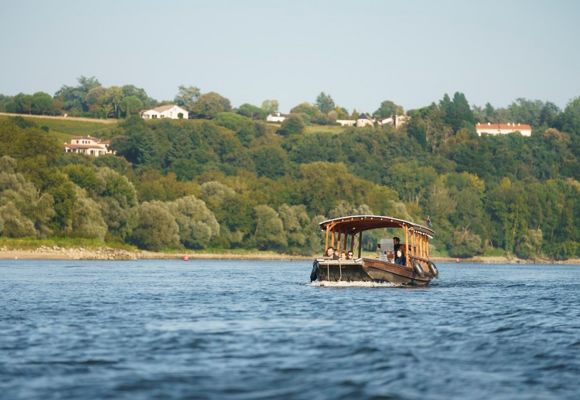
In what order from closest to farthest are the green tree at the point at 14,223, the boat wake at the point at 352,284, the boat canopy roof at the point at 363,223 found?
the boat wake at the point at 352,284, the boat canopy roof at the point at 363,223, the green tree at the point at 14,223

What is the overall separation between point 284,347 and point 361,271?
32956mm

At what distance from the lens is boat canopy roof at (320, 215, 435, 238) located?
71500 mm

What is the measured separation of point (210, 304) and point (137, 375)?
82.9ft

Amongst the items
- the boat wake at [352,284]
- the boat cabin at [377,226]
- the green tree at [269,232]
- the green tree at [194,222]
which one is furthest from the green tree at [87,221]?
the boat wake at [352,284]

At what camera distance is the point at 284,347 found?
3609 centimetres

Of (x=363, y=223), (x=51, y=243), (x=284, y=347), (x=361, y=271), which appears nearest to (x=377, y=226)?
(x=363, y=223)

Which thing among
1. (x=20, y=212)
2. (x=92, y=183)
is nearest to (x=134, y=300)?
(x=20, y=212)

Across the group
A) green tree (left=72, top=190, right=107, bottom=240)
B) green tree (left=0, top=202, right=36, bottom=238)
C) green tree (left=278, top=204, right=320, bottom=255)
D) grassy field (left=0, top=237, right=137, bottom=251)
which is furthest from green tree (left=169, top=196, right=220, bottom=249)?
green tree (left=0, top=202, right=36, bottom=238)

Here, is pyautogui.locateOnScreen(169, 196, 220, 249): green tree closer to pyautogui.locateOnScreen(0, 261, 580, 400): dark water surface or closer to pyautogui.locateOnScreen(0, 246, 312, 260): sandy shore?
pyautogui.locateOnScreen(0, 246, 312, 260): sandy shore

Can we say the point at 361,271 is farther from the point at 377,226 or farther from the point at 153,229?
the point at 153,229

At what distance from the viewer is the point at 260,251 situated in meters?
191

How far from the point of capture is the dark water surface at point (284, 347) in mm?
28656

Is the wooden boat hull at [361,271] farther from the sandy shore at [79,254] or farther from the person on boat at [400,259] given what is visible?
the sandy shore at [79,254]

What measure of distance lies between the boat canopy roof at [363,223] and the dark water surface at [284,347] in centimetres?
1009
